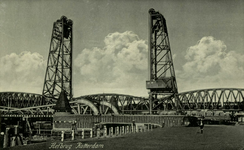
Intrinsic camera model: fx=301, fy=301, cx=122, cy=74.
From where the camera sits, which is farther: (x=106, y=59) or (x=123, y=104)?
(x=123, y=104)

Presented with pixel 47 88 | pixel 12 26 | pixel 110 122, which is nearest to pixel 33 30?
pixel 12 26

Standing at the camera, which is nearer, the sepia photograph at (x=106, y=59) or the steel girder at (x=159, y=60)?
the sepia photograph at (x=106, y=59)

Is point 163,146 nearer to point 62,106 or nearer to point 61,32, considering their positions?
point 62,106

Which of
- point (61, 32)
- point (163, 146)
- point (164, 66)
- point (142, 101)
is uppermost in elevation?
point (61, 32)

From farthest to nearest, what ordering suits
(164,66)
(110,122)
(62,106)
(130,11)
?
1. (164,66)
2. (62,106)
3. (110,122)
4. (130,11)

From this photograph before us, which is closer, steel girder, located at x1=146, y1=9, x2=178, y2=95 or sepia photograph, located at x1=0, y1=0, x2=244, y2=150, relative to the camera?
sepia photograph, located at x1=0, y1=0, x2=244, y2=150

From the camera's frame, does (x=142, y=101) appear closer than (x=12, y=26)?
No

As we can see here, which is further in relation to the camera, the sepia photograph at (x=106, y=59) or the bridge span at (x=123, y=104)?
the bridge span at (x=123, y=104)

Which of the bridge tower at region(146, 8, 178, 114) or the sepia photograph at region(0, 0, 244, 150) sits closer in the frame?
the sepia photograph at region(0, 0, 244, 150)

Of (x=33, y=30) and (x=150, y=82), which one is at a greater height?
(x=33, y=30)

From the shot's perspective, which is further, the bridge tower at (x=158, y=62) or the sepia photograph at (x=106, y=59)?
the bridge tower at (x=158, y=62)

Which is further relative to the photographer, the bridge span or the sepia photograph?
the bridge span
